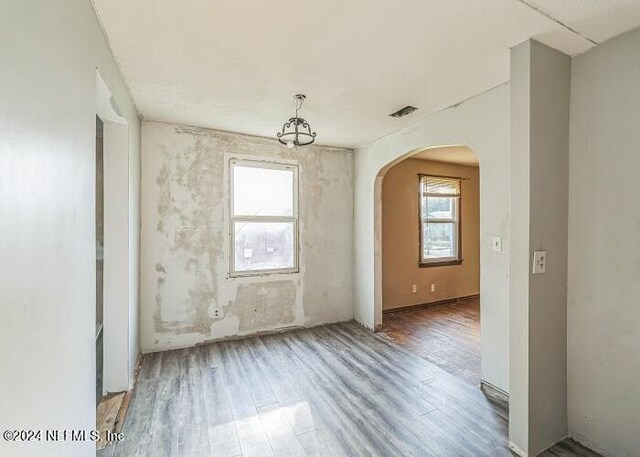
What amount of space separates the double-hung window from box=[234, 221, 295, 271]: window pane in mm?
2413

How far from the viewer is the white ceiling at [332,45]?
61.9 inches

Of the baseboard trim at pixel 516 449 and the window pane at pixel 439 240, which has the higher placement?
the window pane at pixel 439 240

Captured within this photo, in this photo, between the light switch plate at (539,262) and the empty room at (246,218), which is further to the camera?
the light switch plate at (539,262)

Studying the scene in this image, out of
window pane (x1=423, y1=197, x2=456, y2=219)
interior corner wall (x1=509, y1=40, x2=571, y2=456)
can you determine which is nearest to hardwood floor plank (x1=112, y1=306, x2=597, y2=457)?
interior corner wall (x1=509, y1=40, x2=571, y2=456)

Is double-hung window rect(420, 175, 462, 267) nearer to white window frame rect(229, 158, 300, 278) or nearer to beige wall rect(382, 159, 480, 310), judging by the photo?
beige wall rect(382, 159, 480, 310)

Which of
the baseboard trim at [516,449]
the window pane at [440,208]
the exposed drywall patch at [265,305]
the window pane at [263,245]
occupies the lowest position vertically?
the baseboard trim at [516,449]

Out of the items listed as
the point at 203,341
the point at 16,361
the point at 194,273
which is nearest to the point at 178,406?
the point at 203,341

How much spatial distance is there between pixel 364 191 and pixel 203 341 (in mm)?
2832

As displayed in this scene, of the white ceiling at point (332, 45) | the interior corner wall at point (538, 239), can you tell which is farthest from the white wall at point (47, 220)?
the interior corner wall at point (538, 239)

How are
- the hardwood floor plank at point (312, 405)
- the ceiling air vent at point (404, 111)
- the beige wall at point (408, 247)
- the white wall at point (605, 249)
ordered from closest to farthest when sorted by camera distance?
the white wall at point (605, 249) → the hardwood floor plank at point (312, 405) → the ceiling air vent at point (404, 111) → the beige wall at point (408, 247)

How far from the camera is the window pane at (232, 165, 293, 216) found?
12.3 ft

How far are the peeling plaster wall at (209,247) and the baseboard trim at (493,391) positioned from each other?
2142 mm

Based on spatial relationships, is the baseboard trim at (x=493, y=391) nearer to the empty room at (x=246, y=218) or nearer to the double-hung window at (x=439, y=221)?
the empty room at (x=246, y=218)

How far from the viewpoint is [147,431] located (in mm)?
→ 2025
